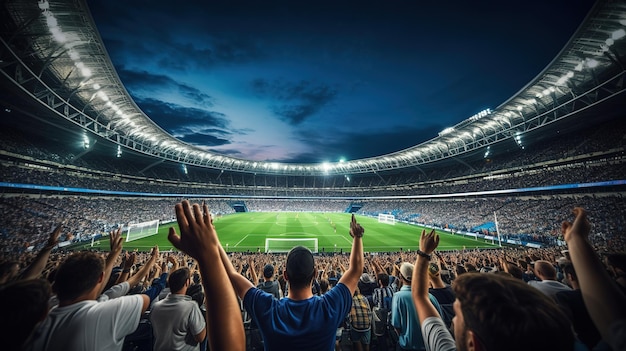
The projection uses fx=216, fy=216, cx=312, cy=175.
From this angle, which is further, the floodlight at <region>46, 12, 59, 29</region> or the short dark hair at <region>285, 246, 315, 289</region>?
the floodlight at <region>46, 12, 59, 29</region>

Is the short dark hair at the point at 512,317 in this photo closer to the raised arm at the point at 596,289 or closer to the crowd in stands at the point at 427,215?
the raised arm at the point at 596,289

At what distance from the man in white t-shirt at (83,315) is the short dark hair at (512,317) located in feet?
10.3

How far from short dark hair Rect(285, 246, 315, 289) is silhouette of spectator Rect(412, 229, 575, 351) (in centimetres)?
121

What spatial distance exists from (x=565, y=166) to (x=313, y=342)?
43.7 m

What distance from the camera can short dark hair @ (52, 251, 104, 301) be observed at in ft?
7.04

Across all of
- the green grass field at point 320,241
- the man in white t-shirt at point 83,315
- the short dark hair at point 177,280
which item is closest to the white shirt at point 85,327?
the man in white t-shirt at point 83,315

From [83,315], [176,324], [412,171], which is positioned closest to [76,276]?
[83,315]

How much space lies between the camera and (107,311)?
7.25ft

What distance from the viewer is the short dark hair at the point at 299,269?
2074 millimetres

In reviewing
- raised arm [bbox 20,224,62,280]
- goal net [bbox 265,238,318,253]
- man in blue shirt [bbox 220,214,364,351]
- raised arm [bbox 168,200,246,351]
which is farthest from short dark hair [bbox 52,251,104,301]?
goal net [bbox 265,238,318,253]

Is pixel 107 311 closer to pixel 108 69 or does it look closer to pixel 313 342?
pixel 313 342

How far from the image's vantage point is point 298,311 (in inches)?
74.0

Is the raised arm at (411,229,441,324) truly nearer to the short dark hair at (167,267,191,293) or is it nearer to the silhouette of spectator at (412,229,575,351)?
the silhouette of spectator at (412,229,575,351)

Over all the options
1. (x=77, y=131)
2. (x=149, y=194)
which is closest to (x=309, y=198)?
(x=149, y=194)
